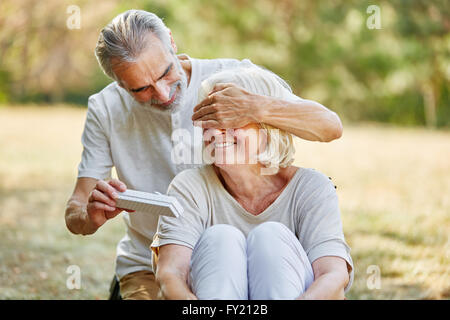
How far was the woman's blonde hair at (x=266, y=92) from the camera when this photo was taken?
229cm

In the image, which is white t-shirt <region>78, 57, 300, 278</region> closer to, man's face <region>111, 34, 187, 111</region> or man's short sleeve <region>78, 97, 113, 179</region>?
man's short sleeve <region>78, 97, 113, 179</region>

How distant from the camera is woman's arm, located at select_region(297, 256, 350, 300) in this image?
6.38ft

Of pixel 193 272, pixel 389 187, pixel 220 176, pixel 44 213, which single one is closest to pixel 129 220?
pixel 220 176

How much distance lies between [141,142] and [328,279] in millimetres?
Result: 1290

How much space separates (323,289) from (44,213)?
4.81 metres

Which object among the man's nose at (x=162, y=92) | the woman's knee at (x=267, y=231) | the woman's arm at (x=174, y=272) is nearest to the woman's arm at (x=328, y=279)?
the woman's knee at (x=267, y=231)

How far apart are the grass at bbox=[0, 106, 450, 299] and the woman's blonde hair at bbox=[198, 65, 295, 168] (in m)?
1.66

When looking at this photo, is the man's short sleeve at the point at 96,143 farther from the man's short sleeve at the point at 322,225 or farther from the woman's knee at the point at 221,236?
the man's short sleeve at the point at 322,225

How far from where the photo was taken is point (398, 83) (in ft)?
55.8

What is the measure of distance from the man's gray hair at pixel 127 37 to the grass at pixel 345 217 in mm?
1671

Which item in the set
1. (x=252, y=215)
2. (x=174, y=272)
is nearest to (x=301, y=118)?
(x=252, y=215)

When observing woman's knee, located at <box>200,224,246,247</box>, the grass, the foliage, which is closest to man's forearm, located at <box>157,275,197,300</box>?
woman's knee, located at <box>200,224,246,247</box>

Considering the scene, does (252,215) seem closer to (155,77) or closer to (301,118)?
(301,118)
